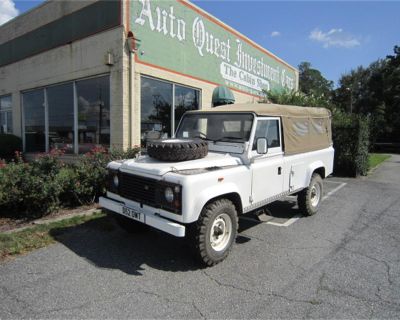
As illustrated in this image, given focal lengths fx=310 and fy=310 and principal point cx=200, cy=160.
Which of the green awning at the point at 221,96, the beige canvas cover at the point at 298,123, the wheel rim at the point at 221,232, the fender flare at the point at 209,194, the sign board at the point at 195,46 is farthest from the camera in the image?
the green awning at the point at 221,96

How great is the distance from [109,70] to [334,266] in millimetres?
8116

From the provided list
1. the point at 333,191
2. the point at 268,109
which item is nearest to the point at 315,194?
the point at 268,109

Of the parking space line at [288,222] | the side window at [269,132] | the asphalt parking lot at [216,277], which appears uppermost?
the side window at [269,132]

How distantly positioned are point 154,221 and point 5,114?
14.4 meters

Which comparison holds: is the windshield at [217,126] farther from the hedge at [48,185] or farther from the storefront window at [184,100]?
the storefront window at [184,100]

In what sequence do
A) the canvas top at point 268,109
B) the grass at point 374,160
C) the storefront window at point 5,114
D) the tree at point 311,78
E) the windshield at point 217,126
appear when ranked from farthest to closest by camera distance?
the tree at point 311,78 → the grass at point 374,160 → the storefront window at point 5,114 → the canvas top at point 268,109 → the windshield at point 217,126

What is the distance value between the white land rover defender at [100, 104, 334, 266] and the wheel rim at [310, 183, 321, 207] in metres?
0.29

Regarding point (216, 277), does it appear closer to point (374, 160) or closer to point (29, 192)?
point (29, 192)

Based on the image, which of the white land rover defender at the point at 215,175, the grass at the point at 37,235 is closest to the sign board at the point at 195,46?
the white land rover defender at the point at 215,175

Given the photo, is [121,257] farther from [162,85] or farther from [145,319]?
[162,85]

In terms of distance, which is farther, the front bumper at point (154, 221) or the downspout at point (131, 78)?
Result: the downspout at point (131, 78)

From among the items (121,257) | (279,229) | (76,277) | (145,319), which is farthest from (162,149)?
(279,229)

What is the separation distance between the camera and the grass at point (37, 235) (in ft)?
14.5

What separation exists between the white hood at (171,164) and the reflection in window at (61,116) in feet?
23.9
